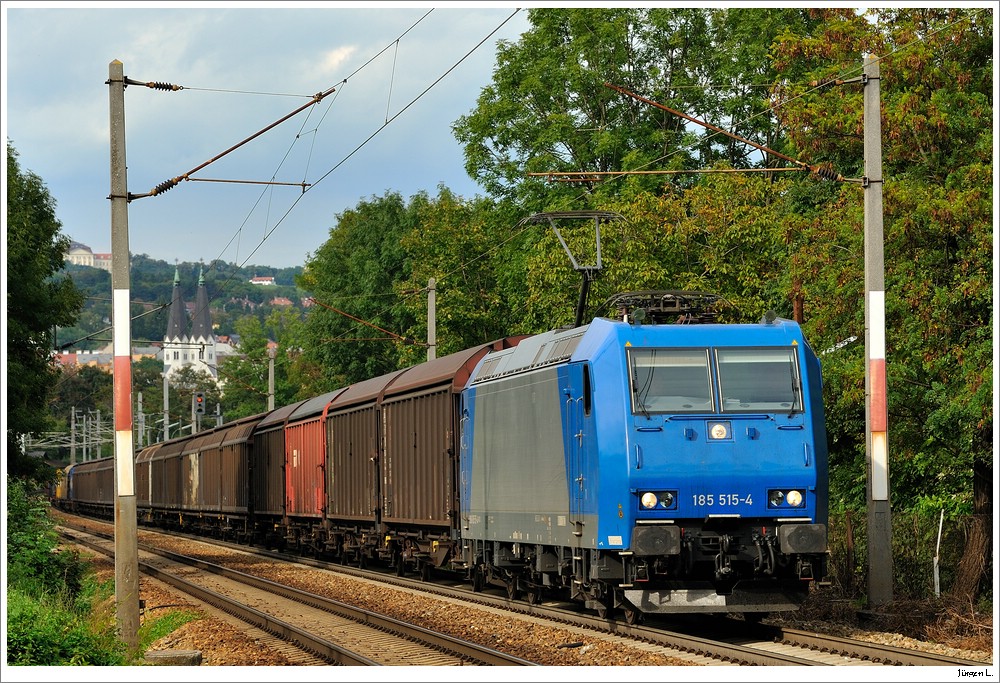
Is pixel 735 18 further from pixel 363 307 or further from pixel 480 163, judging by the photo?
pixel 363 307

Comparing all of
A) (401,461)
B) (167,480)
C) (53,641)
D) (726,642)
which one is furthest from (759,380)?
(167,480)

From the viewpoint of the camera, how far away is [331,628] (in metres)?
16.8

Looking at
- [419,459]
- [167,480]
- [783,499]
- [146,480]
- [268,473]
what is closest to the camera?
[783,499]

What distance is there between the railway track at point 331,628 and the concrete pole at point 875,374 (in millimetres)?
5608

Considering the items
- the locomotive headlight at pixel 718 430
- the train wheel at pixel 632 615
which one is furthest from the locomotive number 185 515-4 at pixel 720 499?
the train wheel at pixel 632 615

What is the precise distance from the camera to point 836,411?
1992cm

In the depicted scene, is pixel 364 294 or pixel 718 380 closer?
pixel 718 380

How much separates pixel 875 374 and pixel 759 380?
3.05m

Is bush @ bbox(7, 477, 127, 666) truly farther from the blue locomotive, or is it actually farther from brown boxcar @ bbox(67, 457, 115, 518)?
brown boxcar @ bbox(67, 457, 115, 518)

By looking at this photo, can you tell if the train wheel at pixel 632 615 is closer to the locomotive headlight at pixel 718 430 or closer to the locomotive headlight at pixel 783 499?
the locomotive headlight at pixel 783 499

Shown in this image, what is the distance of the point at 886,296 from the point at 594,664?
26.8ft

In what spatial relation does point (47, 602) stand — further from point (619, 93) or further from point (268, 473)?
point (619, 93)

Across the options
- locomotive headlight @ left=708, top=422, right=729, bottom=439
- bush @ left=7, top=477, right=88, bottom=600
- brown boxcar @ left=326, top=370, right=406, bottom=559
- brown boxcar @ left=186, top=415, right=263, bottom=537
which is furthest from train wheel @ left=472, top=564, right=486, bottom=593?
brown boxcar @ left=186, top=415, right=263, bottom=537

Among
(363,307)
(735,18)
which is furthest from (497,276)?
(363,307)
